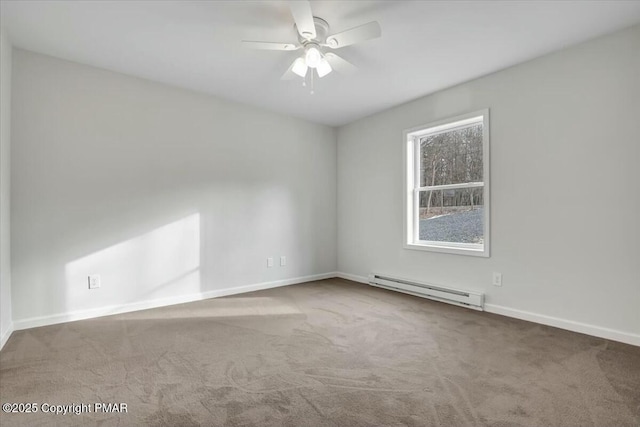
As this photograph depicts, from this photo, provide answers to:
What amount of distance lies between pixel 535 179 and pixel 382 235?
1.99 m

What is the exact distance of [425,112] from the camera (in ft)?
12.8

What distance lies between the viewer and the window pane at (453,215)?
3518 millimetres

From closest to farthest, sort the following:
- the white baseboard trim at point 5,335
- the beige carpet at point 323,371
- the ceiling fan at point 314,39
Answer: the beige carpet at point 323,371 → the ceiling fan at point 314,39 → the white baseboard trim at point 5,335

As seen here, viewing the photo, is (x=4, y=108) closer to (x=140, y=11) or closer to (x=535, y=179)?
(x=140, y=11)

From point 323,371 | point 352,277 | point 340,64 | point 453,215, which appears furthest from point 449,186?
point 323,371

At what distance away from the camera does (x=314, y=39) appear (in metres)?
2.38

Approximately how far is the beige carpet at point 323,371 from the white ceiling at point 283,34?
97.1 inches

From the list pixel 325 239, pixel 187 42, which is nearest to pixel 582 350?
pixel 325 239

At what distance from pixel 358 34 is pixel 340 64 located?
83 centimetres

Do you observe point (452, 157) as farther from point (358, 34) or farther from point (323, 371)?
point (323, 371)

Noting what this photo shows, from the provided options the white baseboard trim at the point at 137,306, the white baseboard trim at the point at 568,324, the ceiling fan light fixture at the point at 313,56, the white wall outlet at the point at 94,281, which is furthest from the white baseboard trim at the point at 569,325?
the white wall outlet at the point at 94,281

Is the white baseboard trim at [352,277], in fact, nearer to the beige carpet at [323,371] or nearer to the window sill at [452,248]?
the window sill at [452,248]

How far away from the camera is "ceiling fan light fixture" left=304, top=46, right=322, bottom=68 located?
96.6 inches

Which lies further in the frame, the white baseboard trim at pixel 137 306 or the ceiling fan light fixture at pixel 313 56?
the white baseboard trim at pixel 137 306
